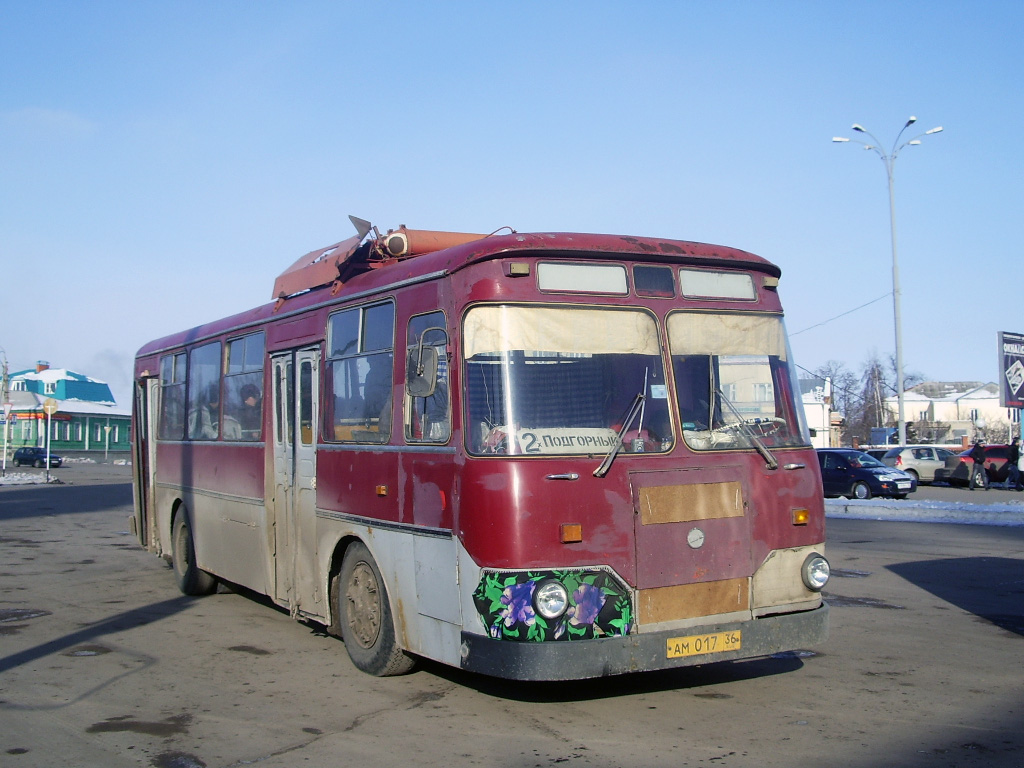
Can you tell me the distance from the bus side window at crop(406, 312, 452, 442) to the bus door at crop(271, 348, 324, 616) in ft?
5.89

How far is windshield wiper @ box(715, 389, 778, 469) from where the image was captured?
21.4 ft

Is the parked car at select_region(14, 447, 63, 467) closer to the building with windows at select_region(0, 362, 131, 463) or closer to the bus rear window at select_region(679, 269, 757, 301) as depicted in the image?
the building with windows at select_region(0, 362, 131, 463)

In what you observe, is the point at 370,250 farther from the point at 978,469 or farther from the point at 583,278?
the point at 978,469

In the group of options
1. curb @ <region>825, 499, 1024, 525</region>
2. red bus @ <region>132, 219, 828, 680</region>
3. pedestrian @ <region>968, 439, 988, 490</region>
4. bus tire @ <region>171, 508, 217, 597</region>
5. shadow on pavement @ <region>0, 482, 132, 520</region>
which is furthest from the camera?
pedestrian @ <region>968, 439, 988, 490</region>

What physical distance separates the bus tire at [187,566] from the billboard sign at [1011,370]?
2138 centimetres

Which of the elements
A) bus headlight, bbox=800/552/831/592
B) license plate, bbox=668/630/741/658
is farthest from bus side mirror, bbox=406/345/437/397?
bus headlight, bbox=800/552/831/592

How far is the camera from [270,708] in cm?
668

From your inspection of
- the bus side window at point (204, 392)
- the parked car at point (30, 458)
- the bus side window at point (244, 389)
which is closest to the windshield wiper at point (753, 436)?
the bus side window at point (244, 389)

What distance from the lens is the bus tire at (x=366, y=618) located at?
279 inches

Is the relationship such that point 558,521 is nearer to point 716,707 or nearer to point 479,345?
point 479,345

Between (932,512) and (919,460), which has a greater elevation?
(919,460)

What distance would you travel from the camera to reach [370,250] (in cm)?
830

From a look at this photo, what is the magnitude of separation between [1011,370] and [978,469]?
10497 mm

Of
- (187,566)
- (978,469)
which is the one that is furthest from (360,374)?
(978,469)
